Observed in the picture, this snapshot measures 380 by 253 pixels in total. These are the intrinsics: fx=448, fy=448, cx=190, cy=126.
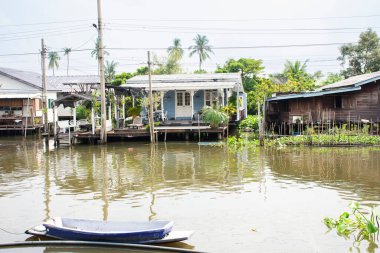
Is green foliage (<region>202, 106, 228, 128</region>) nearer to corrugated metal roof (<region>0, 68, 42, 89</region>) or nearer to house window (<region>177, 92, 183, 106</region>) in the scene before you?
house window (<region>177, 92, 183, 106</region>)

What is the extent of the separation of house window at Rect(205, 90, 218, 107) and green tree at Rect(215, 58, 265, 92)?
53.6 feet

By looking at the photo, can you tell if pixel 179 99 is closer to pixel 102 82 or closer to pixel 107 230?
pixel 102 82

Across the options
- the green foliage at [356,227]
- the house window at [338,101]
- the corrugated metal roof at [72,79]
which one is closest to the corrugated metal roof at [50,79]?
the corrugated metal roof at [72,79]

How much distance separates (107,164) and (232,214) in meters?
9.69

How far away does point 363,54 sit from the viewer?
153ft

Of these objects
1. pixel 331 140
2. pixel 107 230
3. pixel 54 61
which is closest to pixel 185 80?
pixel 331 140

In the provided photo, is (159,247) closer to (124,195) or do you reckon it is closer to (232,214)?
(232,214)

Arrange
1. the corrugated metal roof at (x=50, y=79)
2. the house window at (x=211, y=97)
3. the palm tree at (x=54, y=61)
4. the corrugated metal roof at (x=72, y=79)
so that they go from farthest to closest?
1. the palm tree at (x=54, y=61)
2. the corrugated metal roof at (x=72, y=79)
3. the corrugated metal roof at (x=50, y=79)
4. the house window at (x=211, y=97)

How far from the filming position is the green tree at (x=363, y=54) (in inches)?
1781

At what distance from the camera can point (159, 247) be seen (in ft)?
25.8

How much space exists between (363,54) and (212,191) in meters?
38.6

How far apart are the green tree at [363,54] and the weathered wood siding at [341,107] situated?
20.1 m

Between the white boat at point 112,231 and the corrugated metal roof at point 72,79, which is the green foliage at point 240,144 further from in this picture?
the corrugated metal roof at point 72,79

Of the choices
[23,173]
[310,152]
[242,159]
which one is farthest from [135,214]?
[310,152]
